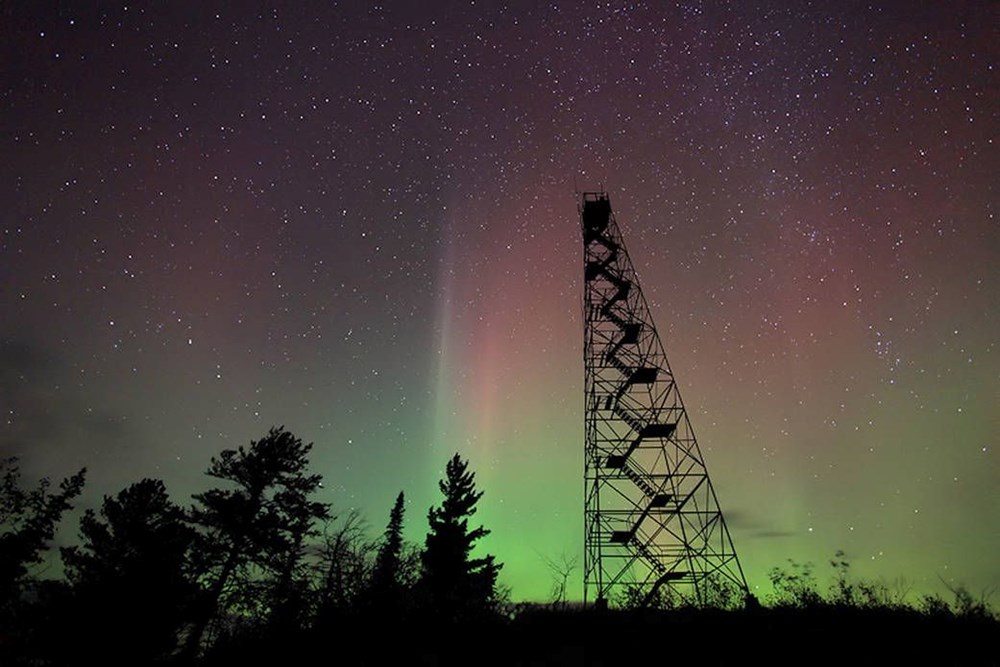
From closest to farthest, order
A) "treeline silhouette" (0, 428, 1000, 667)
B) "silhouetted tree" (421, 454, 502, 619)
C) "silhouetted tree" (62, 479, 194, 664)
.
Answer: "treeline silhouette" (0, 428, 1000, 667) → "silhouetted tree" (62, 479, 194, 664) → "silhouetted tree" (421, 454, 502, 619)

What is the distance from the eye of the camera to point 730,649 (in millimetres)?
8688

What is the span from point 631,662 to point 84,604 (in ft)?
59.6

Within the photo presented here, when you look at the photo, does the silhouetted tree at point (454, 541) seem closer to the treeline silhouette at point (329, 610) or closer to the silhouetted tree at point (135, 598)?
the treeline silhouette at point (329, 610)

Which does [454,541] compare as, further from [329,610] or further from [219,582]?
[329,610]

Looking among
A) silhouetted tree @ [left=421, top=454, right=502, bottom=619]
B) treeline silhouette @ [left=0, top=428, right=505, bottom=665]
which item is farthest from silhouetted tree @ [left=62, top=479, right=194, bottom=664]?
→ silhouetted tree @ [left=421, top=454, right=502, bottom=619]

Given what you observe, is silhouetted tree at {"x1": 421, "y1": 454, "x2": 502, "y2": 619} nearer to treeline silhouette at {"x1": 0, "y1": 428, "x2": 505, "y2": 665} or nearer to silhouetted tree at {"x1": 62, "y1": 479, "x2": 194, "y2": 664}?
treeline silhouette at {"x1": 0, "y1": 428, "x2": 505, "y2": 665}

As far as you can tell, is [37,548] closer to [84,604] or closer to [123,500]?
[123,500]

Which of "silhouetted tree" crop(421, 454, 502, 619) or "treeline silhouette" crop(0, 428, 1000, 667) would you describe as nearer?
"treeline silhouette" crop(0, 428, 1000, 667)

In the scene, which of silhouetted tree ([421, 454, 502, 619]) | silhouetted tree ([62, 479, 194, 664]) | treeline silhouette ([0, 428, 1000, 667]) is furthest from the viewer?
silhouetted tree ([421, 454, 502, 619])

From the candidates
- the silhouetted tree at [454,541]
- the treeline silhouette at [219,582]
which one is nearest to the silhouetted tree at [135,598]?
the treeline silhouette at [219,582]

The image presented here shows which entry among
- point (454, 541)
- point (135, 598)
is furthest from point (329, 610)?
point (454, 541)

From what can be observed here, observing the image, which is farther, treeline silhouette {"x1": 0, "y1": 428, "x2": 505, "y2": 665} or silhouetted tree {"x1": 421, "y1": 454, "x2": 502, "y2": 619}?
silhouetted tree {"x1": 421, "y1": 454, "x2": 502, "y2": 619}

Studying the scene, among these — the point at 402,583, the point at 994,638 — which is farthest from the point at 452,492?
the point at 994,638

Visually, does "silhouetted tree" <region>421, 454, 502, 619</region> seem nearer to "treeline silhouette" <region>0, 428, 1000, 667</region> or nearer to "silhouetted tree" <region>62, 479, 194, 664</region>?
"treeline silhouette" <region>0, 428, 1000, 667</region>
